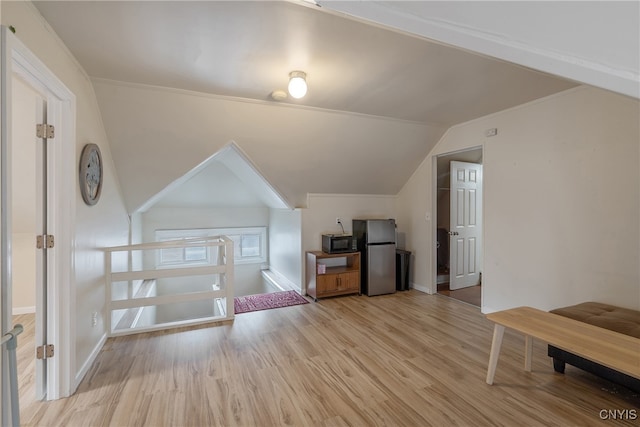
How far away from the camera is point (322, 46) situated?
1953 millimetres

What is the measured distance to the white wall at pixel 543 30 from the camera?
526 millimetres

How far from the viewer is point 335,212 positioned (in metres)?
4.62

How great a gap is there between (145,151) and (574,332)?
13.4 feet

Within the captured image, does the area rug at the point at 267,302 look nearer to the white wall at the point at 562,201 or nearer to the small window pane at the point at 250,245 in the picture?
the small window pane at the point at 250,245

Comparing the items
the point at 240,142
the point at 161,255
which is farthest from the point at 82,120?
the point at 161,255

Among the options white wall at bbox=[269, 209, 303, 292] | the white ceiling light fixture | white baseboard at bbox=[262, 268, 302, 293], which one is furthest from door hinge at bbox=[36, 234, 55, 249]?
white baseboard at bbox=[262, 268, 302, 293]

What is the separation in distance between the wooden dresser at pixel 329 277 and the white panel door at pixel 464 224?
1.53m

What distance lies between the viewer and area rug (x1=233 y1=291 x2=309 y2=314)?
376cm

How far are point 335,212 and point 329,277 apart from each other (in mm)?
1071

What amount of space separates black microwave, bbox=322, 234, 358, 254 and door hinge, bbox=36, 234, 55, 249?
298 cm

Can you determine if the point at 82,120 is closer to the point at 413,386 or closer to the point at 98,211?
the point at 98,211

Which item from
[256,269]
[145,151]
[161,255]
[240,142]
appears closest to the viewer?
[145,151]

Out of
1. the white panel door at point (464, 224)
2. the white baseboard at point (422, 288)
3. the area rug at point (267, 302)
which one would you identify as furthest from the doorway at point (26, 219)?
the white panel door at point (464, 224)

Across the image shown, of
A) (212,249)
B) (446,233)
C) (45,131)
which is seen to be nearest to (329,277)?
(446,233)
